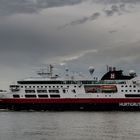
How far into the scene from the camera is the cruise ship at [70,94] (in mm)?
79000

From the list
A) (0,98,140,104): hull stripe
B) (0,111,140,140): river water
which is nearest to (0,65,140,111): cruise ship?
(0,98,140,104): hull stripe

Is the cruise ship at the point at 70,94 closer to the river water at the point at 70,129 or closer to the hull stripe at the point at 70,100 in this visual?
the hull stripe at the point at 70,100

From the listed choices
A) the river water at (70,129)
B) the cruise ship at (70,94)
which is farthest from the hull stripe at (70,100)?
the river water at (70,129)

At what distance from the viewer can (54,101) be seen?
78.9 metres

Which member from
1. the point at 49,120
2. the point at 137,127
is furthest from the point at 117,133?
the point at 49,120

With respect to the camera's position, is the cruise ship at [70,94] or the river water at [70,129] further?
the cruise ship at [70,94]

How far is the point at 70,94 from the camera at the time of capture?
79.6 m

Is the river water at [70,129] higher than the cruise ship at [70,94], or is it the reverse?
the cruise ship at [70,94]

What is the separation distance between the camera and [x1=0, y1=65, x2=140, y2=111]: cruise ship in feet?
259

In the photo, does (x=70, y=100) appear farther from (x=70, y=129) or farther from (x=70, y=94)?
(x=70, y=129)

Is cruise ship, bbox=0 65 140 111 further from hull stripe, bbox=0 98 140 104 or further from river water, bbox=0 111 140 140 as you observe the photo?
river water, bbox=0 111 140 140

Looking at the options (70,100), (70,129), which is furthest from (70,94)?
Answer: (70,129)

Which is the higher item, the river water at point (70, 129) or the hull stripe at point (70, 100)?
the hull stripe at point (70, 100)

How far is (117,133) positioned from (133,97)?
106 feet
